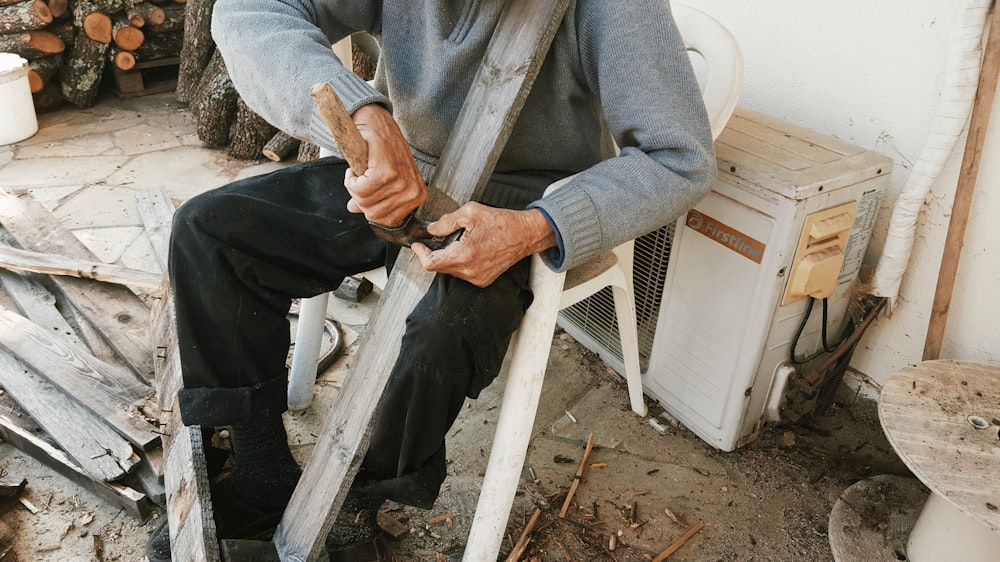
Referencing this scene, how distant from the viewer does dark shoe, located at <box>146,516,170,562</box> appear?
1.67m

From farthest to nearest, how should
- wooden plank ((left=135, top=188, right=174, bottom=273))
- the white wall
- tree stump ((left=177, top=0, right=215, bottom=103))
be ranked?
tree stump ((left=177, top=0, right=215, bottom=103))
wooden plank ((left=135, top=188, right=174, bottom=273))
the white wall

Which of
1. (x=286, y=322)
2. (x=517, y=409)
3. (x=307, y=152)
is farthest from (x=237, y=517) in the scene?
(x=307, y=152)

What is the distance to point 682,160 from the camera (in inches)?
58.8

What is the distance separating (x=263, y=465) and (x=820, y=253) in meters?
1.46

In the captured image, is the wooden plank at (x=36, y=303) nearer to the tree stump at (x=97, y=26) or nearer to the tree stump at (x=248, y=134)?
the tree stump at (x=248, y=134)

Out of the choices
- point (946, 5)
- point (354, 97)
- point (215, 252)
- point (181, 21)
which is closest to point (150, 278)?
point (215, 252)

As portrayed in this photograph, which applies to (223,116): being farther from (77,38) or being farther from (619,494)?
(619,494)

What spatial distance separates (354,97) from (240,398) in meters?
0.69

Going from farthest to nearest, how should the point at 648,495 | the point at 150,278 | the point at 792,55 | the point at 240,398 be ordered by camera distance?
the point at 150,278 < the point at 792,55 < the point at 648,495 < the point at 240,398

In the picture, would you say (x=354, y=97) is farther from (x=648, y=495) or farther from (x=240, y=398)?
(x=648, y=495)

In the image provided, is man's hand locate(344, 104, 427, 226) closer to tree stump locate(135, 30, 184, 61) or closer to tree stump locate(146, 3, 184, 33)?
tree stump locate(146, 3, 184, 33)

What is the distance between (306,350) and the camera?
2.19 metres

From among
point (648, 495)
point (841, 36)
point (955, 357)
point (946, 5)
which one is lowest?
point (648, 495)

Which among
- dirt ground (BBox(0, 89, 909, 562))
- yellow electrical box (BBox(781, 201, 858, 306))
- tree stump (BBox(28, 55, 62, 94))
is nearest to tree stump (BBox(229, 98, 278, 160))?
tree stump (BBox(28, 55, 62, 94))
